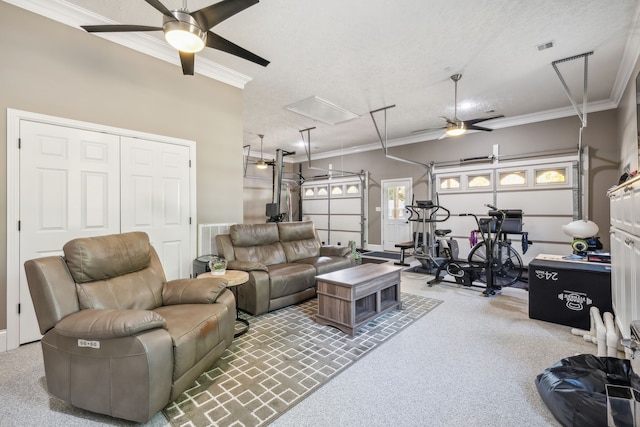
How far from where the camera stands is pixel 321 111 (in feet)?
18.7

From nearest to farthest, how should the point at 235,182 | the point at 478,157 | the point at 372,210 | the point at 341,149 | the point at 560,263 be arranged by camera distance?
1. the point at 560,263
2. the point at 235,182
3. the point at 478,157
4. the point at 372,210
5. the point at 341,149

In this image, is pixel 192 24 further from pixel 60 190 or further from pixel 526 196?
pixel 526 196

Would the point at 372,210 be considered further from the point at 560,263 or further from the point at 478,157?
the point at 560,263

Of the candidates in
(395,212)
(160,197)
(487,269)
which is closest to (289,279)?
(160,197)

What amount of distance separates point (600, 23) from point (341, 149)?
6.85 meters

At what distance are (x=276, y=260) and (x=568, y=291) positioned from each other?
11.8 ft

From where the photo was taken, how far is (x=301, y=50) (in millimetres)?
3588

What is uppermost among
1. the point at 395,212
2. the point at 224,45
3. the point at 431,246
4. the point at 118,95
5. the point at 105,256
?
the point at 224,45

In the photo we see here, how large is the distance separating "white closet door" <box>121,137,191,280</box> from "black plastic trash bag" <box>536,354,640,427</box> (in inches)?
153

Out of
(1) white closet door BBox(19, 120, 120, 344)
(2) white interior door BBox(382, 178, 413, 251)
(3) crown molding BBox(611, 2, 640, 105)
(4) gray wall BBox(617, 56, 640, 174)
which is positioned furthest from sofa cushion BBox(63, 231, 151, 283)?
(2) white interior door BBox(382, 178, 413, 251)

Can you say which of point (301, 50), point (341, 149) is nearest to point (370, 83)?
point (301, 50)

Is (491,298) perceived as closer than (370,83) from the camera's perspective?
Yes

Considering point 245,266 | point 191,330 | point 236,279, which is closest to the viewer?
point 191,330

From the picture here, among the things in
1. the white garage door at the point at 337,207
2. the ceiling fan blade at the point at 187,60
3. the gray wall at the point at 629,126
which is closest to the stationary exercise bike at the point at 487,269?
the gray wall at the point at 629,126
